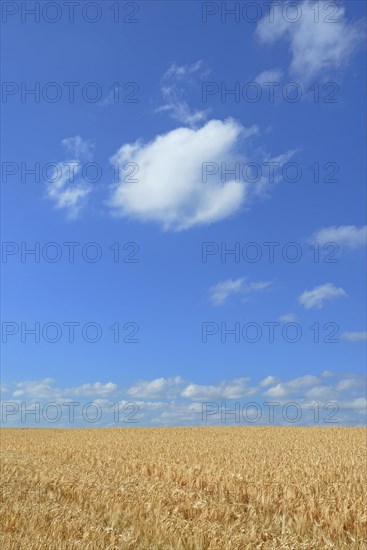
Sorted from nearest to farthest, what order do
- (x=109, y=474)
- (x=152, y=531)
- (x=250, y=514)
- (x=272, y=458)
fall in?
(x=152, y=531) < (x=250, y=514) < (x=109, y=474) < (x=272, y=458)

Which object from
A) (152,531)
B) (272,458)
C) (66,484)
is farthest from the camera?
(272,458)

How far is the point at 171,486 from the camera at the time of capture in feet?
44.2

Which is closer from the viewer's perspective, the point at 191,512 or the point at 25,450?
the point at 191,512

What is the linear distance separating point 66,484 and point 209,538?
18.3 ft

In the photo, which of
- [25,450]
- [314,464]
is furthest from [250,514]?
[25,450]

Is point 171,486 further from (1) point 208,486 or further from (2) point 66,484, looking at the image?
(2) point 66,484

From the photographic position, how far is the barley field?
8570 millimetres

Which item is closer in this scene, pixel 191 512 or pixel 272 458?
pixel 191 512

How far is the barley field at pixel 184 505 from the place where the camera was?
857cm

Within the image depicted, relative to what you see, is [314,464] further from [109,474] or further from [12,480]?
[12,480]

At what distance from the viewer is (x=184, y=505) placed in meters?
11.1

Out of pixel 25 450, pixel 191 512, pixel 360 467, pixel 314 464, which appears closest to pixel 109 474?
pixel 191 512

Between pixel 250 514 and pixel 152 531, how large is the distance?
2.29 m

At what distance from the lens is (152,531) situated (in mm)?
9047
